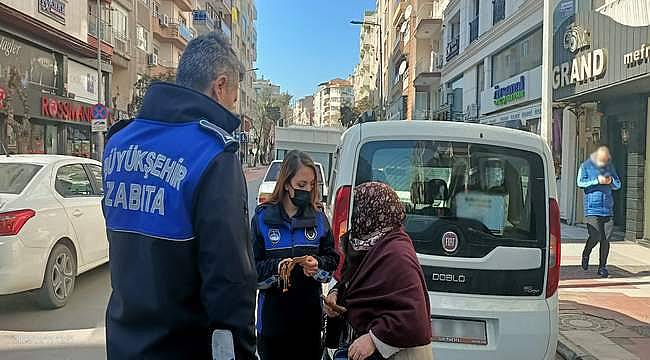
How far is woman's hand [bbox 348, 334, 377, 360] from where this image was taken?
255 centimetres

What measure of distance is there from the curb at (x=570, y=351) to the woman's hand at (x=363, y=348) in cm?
358

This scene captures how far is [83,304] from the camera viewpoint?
22.9 ft

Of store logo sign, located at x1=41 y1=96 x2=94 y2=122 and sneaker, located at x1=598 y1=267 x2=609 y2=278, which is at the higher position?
store logo sign, located at x1=41 y1=96 x2=94 y2=122

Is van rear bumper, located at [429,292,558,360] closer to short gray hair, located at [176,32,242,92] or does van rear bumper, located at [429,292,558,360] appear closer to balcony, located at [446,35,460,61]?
short gray hair, located at [176,32,242,92]

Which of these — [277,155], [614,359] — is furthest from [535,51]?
[614,359]

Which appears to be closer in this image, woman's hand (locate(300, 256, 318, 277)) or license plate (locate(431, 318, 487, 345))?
woman's hand (locate(300, 256, 318, 277))

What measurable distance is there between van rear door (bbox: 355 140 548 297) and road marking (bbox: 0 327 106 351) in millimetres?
3223

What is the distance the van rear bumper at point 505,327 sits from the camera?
4.19 m

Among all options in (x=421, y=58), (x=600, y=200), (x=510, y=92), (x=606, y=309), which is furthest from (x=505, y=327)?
(x=421, y=58)

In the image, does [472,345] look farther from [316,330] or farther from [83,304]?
[83,304]

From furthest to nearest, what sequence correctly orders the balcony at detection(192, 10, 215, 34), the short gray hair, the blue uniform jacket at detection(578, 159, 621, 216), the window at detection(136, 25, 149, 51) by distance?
the balcony at detection(192, 10, 215, 34) < the window at detection(136, 25, 149, 51) < the blue uniform jacket at detection(578, 159, 621, 216) < the short gray hair

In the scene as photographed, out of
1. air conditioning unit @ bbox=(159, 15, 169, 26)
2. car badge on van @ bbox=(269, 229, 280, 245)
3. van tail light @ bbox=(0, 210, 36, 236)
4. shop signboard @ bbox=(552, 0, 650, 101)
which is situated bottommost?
van tail light @ bbox=(0, 210, 36, 236)

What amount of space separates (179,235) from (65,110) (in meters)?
28.7

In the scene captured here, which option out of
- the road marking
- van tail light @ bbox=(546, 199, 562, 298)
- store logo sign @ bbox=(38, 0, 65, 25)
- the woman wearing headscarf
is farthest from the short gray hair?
store logo sign @ bbox=(38, 0, 65, 25)
